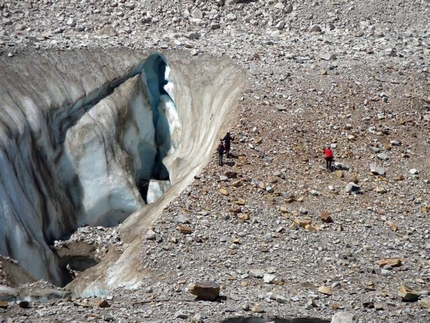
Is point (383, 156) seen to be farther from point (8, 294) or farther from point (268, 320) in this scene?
point (8, 294)

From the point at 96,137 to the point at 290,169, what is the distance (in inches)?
286

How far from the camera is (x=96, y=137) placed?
3428 centimetres

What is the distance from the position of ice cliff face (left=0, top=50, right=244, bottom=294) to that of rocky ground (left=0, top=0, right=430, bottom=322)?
35.9 inches

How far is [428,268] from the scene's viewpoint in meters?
26.3

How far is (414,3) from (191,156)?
12.4 meters

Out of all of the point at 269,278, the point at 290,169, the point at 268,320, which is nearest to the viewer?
the point at 268,320

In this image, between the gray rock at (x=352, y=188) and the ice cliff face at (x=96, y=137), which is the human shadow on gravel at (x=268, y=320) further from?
the ice cliff face at (x=96, y=137)

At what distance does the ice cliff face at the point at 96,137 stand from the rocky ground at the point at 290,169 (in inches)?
35.9

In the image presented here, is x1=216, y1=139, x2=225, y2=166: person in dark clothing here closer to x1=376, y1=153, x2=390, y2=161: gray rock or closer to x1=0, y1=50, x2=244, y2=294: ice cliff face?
x1=0, y1=50, x2=244, y2=294: ice cliff face

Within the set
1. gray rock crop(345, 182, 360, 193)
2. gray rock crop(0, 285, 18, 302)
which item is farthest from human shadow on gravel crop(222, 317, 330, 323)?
gray rock crop(345, 182, 360, 193)

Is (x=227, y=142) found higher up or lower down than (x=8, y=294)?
higher up

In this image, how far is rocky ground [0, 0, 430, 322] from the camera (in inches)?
965

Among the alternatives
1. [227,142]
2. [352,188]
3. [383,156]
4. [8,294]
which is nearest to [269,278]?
[352,188]

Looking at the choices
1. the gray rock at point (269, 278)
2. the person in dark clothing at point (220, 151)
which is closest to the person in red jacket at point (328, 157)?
the person in dark clothing at point (220, 151)
